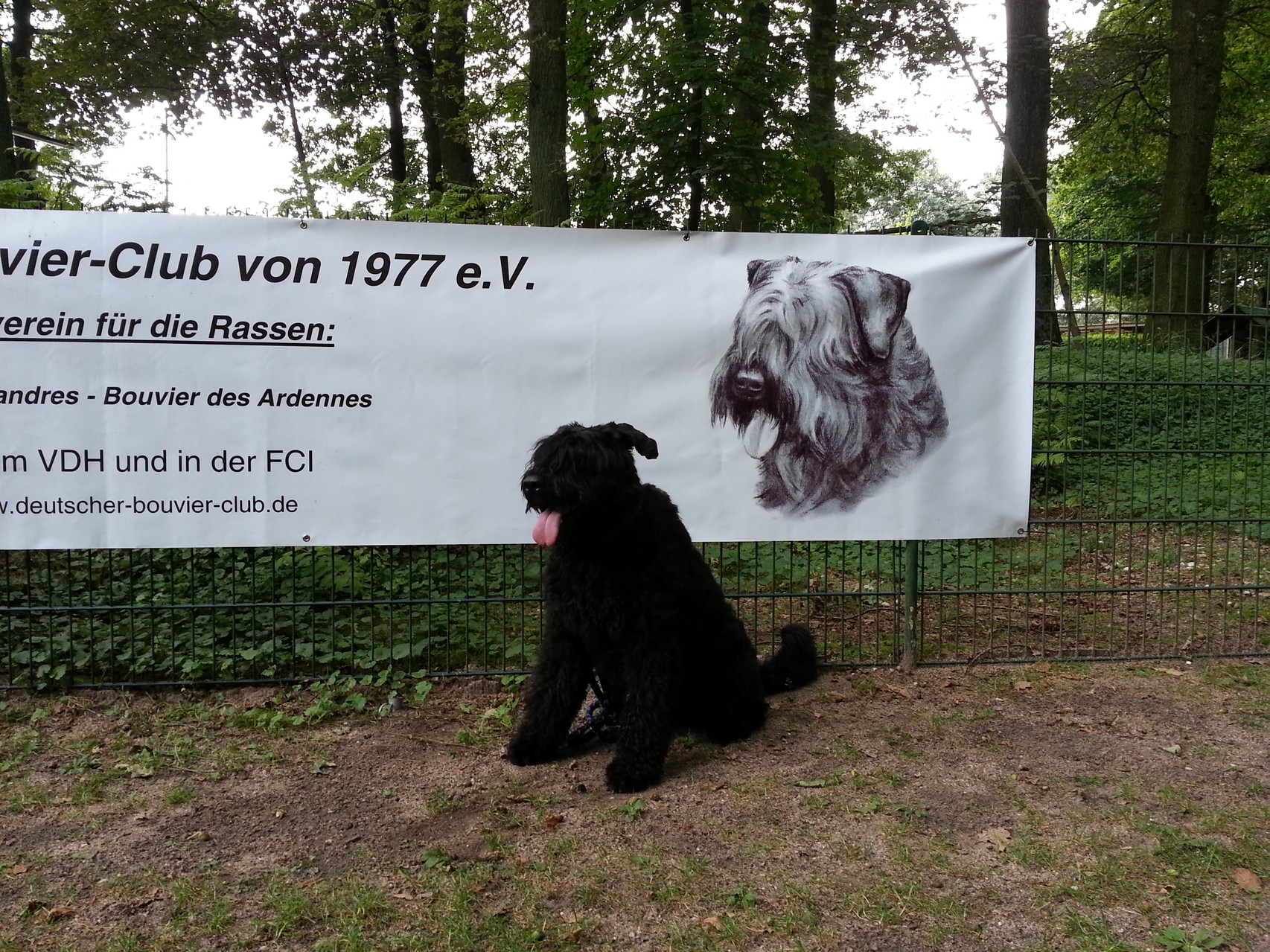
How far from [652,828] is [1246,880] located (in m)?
1.93

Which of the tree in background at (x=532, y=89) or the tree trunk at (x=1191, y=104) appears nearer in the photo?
the tree in background at (x=532, y=89)

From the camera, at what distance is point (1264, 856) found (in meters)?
3.10

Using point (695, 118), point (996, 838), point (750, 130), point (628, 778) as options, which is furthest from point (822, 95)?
point (996, 838)

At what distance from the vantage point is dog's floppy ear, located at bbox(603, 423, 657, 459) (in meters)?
3.76

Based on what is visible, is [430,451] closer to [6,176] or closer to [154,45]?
[6,176]

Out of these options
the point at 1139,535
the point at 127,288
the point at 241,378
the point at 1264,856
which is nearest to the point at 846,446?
the point at 1264,856

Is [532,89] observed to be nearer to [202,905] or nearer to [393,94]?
[393,94]

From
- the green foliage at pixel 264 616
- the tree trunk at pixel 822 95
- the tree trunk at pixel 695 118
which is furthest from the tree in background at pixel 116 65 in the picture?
the green foliage at pixel 264 616

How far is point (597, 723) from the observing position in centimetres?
418

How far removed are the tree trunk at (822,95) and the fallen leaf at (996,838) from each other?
29.7 feet

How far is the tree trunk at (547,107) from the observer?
927cm

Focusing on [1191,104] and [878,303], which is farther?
[1191,104]

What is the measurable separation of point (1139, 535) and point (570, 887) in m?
7.57

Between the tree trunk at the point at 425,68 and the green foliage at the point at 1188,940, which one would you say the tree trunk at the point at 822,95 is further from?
the green foliage at the point at 1188,940
